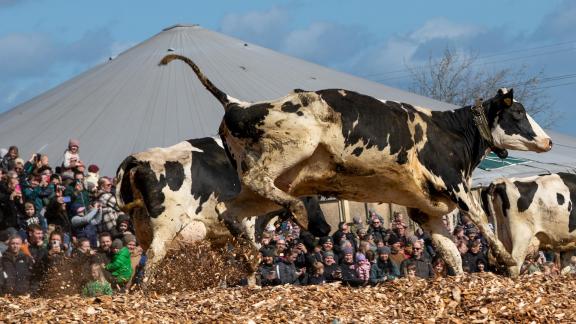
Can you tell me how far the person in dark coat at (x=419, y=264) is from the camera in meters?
16.2

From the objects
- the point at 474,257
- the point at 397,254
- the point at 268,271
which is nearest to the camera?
the point at 268,271

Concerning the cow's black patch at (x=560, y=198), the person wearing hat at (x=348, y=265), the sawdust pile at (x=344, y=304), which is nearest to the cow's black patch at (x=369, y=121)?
the sawdust pile at (x=344, y=304)

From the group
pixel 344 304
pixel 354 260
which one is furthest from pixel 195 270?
pixel 354 260

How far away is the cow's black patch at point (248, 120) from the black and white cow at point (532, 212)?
20.6 ft

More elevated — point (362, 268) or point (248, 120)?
point (248, 120)

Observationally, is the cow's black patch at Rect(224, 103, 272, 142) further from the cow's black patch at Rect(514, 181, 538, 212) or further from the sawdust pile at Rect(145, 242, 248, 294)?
the cow's black patch at Rect(514, 181, 538, 212)

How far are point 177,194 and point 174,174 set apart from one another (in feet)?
0.83

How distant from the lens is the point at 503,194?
631 inches

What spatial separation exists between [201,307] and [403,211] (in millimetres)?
16813

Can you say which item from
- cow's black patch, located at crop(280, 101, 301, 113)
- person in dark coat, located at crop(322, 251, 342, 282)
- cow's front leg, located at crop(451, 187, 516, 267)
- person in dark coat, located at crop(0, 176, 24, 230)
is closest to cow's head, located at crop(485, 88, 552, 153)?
cow's front leg, located at crop(451, 187, 516, 267)

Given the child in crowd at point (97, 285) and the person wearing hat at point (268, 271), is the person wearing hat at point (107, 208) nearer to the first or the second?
the person wearing hat at point (268, 271)

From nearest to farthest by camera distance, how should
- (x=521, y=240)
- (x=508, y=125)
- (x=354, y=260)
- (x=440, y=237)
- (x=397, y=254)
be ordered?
(x=440, y=237) < (x=508, y=125) < (x=521, y=240) < (x=354, y=260) < (x=397, y=254)

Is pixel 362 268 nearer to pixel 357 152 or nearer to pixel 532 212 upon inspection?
pixel 532 212

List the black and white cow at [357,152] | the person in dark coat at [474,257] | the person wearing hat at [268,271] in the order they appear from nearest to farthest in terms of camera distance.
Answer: the black and white cow at [357,152] → the person wearing hat at [268,271] → the person in dark coat at [474,257]
